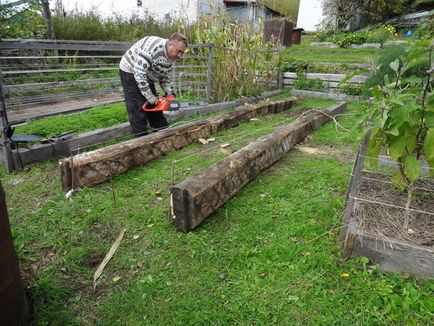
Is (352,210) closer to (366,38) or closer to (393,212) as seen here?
(393,212)

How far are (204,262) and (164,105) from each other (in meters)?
2.61

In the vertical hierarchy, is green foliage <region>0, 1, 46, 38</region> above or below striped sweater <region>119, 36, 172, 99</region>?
above

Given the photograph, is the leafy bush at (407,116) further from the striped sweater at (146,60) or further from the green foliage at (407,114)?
the striped sweater at (146,60)

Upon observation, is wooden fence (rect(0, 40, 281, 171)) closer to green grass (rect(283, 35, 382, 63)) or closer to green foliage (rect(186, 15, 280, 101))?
green foliage (rect(186, 15, 280, 101))

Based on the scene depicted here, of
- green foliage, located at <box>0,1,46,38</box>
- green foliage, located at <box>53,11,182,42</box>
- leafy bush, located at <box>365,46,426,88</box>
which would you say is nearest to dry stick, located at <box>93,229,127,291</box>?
leafy bush, located at <box>365,46,426,88</box>

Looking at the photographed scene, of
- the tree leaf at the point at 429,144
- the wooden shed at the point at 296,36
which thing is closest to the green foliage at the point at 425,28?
the wooden shed at the point at 296,36

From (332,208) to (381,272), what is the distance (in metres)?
0.81

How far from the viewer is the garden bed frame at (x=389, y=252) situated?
6.66 feet

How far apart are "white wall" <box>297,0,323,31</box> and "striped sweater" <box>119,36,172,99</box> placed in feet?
58.1

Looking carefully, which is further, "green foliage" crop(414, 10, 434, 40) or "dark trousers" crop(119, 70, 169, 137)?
"green foliage" crop(414, 10, 434, 40)

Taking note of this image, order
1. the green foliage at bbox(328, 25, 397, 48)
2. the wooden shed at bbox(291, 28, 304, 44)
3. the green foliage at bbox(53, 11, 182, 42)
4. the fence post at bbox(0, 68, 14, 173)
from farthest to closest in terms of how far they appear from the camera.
Answer: the wooden shed at bbox(291, 28, 304, 44) → the green foliage at bbox(328, 25, 397, 48) → the green foliage at bbox(53, 11, 182, 42) → the fence post at bbox(0, 68, 14, 173)

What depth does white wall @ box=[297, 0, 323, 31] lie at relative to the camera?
19.3 m

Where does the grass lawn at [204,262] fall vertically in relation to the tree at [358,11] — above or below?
below

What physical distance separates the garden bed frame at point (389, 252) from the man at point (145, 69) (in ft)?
9.76
